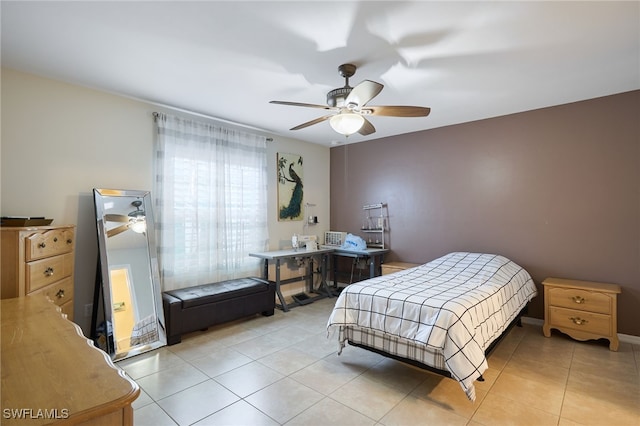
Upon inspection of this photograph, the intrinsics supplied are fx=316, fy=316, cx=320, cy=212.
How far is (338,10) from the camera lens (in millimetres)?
1887

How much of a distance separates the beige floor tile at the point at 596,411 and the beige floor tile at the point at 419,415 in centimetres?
72

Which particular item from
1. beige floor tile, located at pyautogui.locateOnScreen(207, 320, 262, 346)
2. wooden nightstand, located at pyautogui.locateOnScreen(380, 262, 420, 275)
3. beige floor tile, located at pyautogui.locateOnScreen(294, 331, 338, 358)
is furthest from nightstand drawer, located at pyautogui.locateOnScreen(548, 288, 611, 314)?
beige floor tile, located at pyautogui.locateOnScreen(207, 320, 262, 346)

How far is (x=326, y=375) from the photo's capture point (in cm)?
255

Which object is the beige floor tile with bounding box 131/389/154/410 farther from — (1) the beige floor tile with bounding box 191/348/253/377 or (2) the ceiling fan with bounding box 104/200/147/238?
(2) the ceiling fan with bounding box 104/200/147/238

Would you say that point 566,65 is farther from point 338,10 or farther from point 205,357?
point 205,357

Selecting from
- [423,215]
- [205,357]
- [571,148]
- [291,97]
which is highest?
[291,97]

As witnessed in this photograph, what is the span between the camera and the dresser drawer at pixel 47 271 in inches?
84.0

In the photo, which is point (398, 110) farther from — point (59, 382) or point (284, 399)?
point (59, 382)

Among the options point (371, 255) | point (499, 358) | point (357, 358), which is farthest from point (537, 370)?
point (371, 255)

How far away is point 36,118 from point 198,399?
2760 mm

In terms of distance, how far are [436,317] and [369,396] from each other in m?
0.74

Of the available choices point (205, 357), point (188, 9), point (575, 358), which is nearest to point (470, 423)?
point (575, 358)

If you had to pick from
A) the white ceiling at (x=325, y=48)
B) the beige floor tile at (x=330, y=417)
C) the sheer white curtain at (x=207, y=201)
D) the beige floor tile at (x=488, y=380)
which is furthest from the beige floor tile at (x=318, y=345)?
the white ceiling at (x=325, y=48)

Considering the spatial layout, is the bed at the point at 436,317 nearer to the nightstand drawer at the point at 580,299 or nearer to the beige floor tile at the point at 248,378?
the nightstand drawer at the point at 580,299
